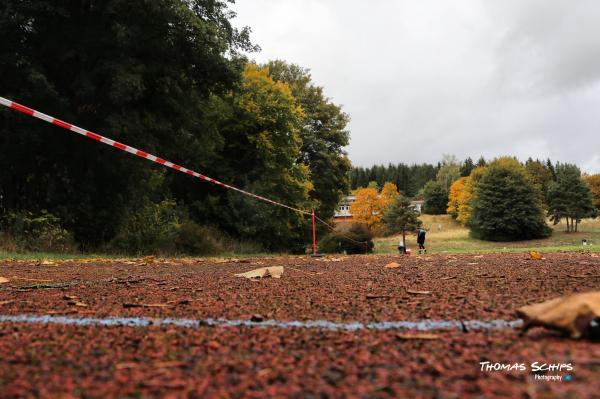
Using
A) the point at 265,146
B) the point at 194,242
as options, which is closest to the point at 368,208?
the point at 265,146

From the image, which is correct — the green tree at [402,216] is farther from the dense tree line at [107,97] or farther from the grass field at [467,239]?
the dense tree line at [107,97]

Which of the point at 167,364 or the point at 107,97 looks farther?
the point at 107,97

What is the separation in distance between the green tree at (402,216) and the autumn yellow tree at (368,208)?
25.8 ft

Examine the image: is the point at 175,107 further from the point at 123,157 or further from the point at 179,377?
the point at 179,377

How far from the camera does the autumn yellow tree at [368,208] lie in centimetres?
6631

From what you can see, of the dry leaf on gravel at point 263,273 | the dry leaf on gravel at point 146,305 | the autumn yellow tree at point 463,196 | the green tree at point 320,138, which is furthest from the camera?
the autumn yellow tree at point 463,196

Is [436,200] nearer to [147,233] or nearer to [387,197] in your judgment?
[387,197]

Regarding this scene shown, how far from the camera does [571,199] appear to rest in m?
58.7

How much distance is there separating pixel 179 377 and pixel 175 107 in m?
14.2

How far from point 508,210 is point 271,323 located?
5480cm

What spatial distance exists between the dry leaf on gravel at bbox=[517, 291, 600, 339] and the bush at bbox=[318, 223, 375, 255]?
23.2 meters

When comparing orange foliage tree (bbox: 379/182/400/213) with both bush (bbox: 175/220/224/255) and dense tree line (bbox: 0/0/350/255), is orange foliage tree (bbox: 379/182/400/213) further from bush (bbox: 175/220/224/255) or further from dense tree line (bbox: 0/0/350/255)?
dense tree line (bbox: 0/0/350/255)

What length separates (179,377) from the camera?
1622 millimetres

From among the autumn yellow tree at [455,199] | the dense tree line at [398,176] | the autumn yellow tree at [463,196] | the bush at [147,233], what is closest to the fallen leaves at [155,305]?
the bush at [147,233]
